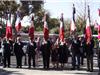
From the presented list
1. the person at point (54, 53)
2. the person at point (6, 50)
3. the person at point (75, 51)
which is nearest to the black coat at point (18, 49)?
the person at point (6, 50)

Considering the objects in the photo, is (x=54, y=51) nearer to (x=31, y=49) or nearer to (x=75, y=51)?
(x=75, y=51)

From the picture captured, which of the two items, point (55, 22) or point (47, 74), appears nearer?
point (47, 74)

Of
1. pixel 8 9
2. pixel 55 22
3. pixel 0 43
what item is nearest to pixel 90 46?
pixel 0 43

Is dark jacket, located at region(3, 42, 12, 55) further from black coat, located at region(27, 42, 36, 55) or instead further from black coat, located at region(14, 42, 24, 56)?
black coat, located at region(27, 42, 36, 55)

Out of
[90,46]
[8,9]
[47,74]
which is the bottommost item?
[47,74]

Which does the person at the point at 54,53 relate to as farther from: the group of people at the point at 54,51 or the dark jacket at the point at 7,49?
the dark jacket at the point at 7,49

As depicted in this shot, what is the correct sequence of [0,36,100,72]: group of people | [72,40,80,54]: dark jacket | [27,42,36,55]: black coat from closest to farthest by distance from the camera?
[72,40,80,54]: dark jacket, [0,36,100,72]: group of people, [27,42,36,55]: black coat

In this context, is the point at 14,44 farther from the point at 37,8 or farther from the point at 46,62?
the point at 37,8

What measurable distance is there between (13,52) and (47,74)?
14.2 feet

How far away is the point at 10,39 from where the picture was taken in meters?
21.6

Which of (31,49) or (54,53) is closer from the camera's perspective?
(54,53)

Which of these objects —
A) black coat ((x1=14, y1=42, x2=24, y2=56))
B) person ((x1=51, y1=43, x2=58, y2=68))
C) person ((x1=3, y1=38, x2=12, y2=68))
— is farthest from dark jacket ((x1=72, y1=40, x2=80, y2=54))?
person ((x1=3, y1=38, x2=12, y2=68))

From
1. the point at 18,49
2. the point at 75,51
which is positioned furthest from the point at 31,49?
the point at 75,51

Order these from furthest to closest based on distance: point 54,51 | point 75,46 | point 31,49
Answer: point 31,49, point 54,51, point 75,46
